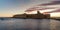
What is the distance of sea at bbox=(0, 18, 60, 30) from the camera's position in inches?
76.2

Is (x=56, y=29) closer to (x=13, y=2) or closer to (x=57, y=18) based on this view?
(x=57, y=18)

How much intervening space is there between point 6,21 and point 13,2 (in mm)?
317

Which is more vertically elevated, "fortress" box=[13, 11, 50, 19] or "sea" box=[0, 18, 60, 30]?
"fortress" box=[13, 11, 50, 19]

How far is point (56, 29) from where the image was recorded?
1.88 metres

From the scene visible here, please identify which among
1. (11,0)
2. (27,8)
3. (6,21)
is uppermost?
(11,0)

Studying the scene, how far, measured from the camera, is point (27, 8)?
1981 mm

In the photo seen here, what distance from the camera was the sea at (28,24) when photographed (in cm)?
194

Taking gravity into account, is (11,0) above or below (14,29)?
above

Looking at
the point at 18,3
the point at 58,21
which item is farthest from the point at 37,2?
the point at 58,21

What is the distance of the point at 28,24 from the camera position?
2016 millimetres

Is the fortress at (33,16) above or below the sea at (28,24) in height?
above

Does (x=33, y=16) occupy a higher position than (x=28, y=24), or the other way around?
(x=33, y=16)

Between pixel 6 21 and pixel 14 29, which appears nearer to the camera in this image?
pixel 14 29

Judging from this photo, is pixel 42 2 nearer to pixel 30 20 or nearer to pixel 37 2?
pixel 37 2
